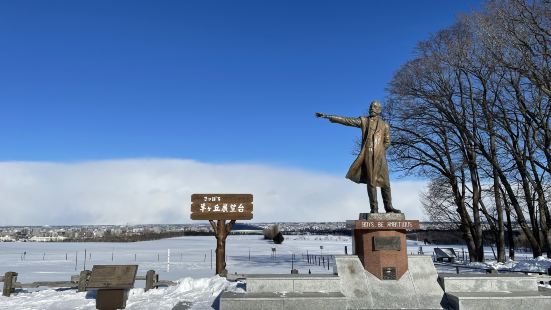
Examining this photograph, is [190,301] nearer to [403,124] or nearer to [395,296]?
[395,296]

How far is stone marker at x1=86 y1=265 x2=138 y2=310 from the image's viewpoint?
10430mm

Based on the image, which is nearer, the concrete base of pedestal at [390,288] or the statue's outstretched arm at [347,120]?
the concrete base of pedestal at [390,288]

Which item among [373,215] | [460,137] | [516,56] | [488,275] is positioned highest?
[516,56]

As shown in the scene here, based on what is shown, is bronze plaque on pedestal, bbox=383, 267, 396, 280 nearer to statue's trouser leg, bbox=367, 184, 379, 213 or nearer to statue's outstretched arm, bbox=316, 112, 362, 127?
statue's trouser leg, bbox=367, 184, 379, 213

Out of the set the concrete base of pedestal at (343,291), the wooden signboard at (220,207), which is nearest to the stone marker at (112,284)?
the concrete base of pedestal at (343,291)

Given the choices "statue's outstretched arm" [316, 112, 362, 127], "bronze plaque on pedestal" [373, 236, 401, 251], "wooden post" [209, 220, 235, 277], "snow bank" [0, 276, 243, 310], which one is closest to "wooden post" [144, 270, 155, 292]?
"snow bank" [0, 276, 243, 310]

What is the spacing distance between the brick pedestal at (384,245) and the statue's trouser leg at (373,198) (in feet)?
1.15

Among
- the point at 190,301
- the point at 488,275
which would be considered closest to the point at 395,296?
the point at 488,275

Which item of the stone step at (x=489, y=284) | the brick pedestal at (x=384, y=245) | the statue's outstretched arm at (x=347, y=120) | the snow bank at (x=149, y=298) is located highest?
the statue's outstretched arm at (x=347, y=120)

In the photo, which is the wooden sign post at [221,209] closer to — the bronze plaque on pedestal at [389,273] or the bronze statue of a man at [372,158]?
the bronze statue of a man at [372,158]

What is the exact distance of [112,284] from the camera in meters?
10.8

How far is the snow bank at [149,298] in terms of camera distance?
1045cm

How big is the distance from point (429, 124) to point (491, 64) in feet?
16.3

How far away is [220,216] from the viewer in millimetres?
16109
